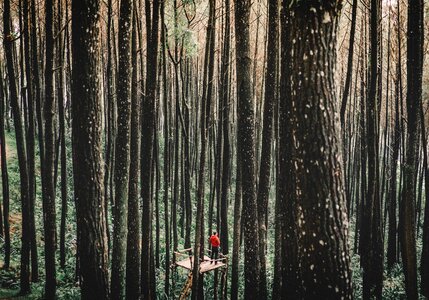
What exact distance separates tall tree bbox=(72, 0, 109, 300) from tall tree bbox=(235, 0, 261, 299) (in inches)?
95.7

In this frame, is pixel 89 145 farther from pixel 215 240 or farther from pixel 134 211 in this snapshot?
pixel 215 240

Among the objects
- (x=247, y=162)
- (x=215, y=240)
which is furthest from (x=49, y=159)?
(x=215, y=240)

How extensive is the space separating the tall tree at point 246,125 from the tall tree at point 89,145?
243cm

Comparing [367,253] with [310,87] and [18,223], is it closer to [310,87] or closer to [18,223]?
[310,87]

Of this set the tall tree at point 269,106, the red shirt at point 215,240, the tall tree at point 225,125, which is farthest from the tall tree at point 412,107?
the red shirt at point 215,240

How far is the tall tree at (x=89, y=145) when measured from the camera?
4.41m

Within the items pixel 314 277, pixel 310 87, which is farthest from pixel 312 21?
pixel 314 277

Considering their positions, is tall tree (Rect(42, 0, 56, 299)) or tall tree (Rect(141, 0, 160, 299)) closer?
tall tree (Rect(141, 0, 160, 299))

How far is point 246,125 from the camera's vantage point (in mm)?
6008

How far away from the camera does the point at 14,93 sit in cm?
804

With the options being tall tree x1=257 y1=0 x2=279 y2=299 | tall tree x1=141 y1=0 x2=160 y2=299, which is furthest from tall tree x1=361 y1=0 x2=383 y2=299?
tall tree x1=141 y1=0 x2=160 y2=299

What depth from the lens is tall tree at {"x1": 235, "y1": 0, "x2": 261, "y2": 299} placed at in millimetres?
6027

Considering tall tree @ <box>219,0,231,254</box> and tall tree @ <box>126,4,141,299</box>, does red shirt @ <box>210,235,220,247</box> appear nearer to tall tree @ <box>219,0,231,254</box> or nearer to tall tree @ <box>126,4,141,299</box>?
tall tree @ <box>219,0,231,254</box>

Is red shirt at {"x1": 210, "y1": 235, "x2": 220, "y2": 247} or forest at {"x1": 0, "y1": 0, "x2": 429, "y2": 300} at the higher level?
forest at {"x1": 0, "y1": 0, "x2": 429, "y2": 300}
